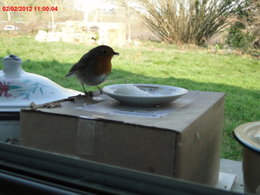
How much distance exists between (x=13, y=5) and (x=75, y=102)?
41 cm

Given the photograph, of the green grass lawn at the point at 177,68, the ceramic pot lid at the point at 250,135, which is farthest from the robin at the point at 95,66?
the ceramic pot lid at the point at 250,135

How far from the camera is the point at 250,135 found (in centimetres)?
41

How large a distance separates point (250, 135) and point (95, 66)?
1.06 ft

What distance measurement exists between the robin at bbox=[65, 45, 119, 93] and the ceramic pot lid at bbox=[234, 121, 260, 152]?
30 cm

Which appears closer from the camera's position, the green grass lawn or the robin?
the robin

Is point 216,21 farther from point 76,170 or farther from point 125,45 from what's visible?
point 76,170

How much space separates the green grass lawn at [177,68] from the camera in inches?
36.2

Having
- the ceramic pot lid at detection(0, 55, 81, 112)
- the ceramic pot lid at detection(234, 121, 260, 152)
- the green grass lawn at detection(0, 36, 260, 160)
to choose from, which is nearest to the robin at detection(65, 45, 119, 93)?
the ceramic pot lid at detection(0, 55, 81, 112)

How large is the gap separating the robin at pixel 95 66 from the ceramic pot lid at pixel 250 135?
0.97 ft

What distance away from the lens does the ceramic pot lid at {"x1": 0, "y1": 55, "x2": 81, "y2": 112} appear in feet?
1.74

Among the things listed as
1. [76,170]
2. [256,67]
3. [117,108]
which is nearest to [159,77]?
[256,67]
